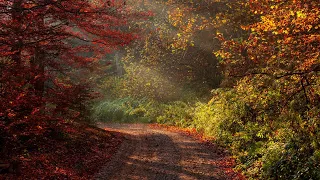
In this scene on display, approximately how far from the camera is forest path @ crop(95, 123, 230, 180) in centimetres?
1020

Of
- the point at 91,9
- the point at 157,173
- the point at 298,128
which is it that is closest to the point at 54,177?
the point at 157,173

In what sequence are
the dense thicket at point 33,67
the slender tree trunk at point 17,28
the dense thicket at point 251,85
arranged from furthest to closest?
1. the slender tree trunk at point 17,28
2. the dense thicket at point 251,85
3. the dense thicket at point 33,67

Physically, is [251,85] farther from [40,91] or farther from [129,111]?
[129,111]

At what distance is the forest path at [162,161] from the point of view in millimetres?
10195

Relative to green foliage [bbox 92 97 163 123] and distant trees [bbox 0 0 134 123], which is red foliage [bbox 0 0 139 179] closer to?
distant trees [bbox 0 0 134 123]

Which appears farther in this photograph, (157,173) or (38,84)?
(38,84)

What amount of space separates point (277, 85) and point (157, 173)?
5.07 metres

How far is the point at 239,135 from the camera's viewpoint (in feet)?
42.3

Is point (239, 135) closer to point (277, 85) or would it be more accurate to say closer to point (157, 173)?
point (277, 85)

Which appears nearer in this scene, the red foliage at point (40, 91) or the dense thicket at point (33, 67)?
the dense thicket at point (33, 67)

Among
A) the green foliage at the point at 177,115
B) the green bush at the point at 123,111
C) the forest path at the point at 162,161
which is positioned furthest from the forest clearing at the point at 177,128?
the green bush at the point at 123,111

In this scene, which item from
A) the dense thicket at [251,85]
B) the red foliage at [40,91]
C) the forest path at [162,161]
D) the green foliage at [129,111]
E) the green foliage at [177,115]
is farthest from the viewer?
the green foliage at [129,111]

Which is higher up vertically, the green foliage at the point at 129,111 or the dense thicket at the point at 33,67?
the dense thicket at the point at 33,67

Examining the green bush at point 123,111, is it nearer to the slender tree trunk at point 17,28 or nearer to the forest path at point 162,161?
the forest path at point 162,161
